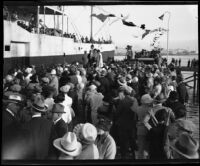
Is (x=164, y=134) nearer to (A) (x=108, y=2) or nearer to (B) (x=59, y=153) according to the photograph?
(B) (x=59, y=153)

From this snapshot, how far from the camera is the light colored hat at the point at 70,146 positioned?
4758 millimetres

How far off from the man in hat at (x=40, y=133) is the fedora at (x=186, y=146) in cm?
193

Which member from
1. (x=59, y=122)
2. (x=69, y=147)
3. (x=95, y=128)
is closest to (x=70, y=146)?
(x=69, y=147)

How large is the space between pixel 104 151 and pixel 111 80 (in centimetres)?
556

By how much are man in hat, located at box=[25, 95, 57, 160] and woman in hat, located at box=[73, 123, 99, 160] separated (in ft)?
2.24

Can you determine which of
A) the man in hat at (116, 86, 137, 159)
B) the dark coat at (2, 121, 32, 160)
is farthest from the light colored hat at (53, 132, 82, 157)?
the man in hat at (116, 86, 137, 159)

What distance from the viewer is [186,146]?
4836 millimetres

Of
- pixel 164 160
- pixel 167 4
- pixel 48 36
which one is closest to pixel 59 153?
pixel 164 160

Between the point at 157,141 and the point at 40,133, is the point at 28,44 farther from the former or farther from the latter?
the point at 157,141

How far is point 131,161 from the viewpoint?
565 cm

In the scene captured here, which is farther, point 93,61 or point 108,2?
point 93,61

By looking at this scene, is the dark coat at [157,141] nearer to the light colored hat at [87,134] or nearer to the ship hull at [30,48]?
the light colored hat at [87,134]

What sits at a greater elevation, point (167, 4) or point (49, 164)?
point (167, 4)

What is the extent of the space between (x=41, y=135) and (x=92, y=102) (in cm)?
285
